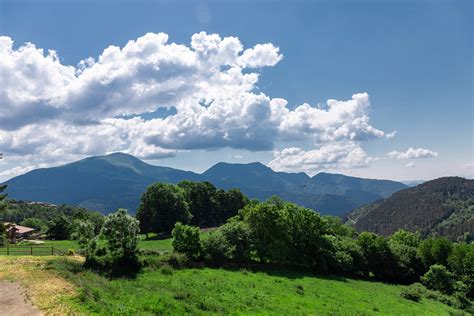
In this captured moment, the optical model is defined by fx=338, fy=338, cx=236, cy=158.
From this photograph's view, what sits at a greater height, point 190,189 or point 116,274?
point 190,189

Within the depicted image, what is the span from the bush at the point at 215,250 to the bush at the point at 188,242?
1.38 meters

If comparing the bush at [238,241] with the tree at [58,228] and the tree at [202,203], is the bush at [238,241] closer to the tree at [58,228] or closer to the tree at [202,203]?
the tree at [58,228]

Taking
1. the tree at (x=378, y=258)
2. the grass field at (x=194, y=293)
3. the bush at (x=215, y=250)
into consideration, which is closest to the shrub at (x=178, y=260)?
the grass field at (x=194, y=293)

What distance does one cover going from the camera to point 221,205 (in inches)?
4719

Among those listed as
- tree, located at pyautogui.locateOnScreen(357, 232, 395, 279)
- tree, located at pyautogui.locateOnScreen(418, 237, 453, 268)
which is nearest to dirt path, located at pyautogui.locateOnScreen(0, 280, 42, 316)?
tree, located at pyautogui.locateOnScreen(357, 232, 395, 279)

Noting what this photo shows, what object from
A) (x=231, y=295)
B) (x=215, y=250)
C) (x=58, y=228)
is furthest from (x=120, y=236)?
(x=58, y=228)

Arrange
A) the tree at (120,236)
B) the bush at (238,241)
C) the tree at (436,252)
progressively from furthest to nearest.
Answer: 1. the tree at (436,252)
2. the bush at (238,241)
3. the tree at (120,236)

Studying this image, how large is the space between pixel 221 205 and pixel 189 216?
87.8 ft

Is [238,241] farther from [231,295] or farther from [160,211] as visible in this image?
[160,211]

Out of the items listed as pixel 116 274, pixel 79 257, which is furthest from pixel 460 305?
pixel 79 257

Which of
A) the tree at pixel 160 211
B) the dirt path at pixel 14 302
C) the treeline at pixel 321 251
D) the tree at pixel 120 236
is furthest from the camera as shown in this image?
the tree at pixel 160 211

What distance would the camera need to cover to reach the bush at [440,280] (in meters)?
63.1

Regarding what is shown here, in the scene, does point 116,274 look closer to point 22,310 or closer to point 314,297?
point 22,310

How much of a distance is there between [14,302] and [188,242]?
27.2m
